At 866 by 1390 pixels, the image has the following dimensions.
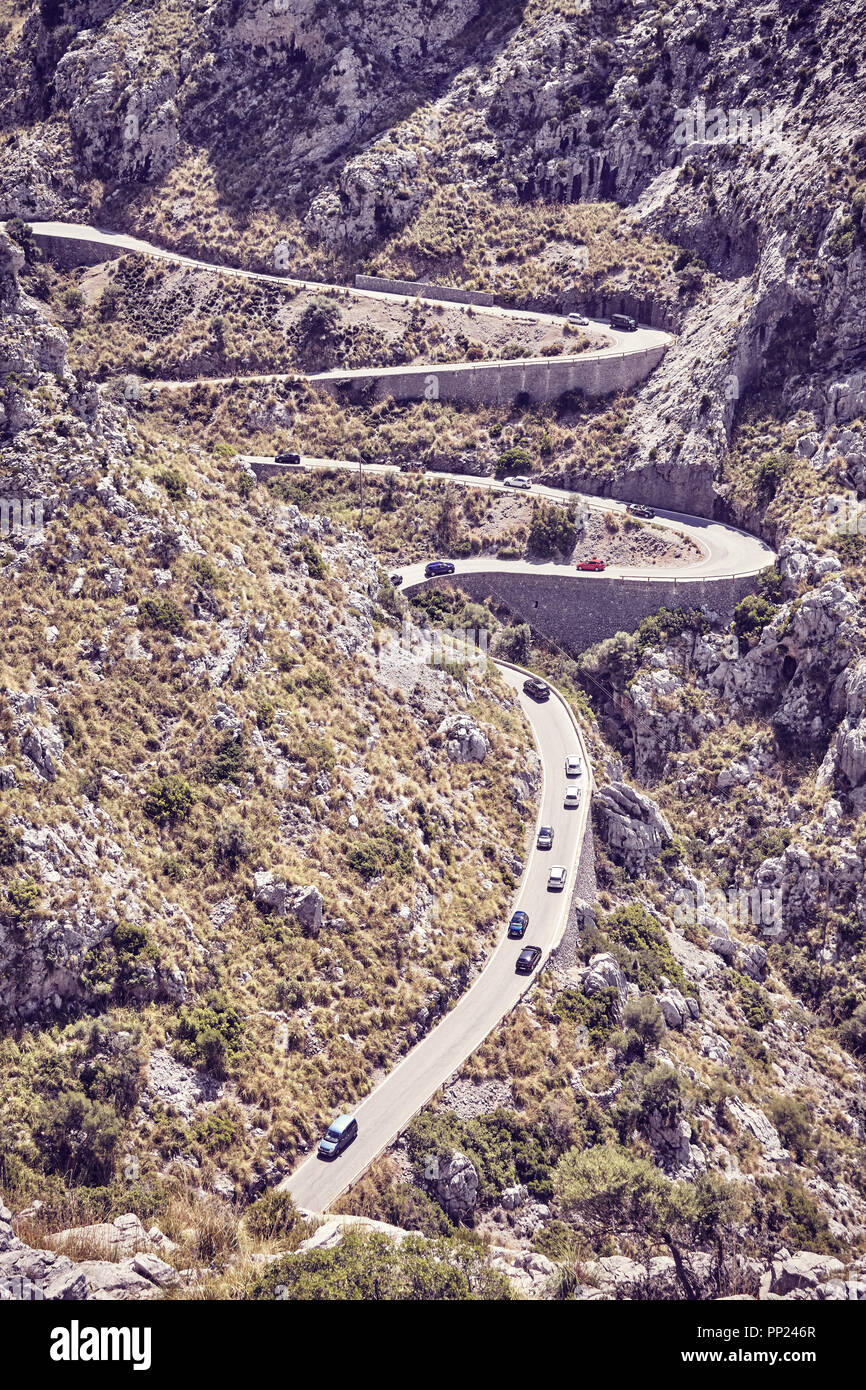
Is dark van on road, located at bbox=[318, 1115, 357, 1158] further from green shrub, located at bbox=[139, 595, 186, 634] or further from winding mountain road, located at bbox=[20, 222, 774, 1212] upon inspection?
green shrub, located at bbox=[139, 595, 186, 634]

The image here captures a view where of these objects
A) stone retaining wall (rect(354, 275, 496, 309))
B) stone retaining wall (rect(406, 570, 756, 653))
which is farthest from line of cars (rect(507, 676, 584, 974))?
stone retaining wall (rect(354, 275, 496, 309))

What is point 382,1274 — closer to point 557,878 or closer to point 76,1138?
point 76,1138

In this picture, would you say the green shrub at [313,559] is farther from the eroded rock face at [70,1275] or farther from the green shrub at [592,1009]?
the eroded rock face at [70,1275]

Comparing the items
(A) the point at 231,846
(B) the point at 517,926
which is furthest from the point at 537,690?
(A) the point at 231,846

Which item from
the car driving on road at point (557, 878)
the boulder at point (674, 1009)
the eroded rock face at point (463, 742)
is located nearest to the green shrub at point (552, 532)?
the eroded rock face at point (463, 742)

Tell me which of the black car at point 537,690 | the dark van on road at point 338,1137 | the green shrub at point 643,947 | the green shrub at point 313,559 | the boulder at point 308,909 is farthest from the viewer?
the black car at point 537,690

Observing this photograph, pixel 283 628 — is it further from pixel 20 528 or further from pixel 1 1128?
pixel 1 1128
